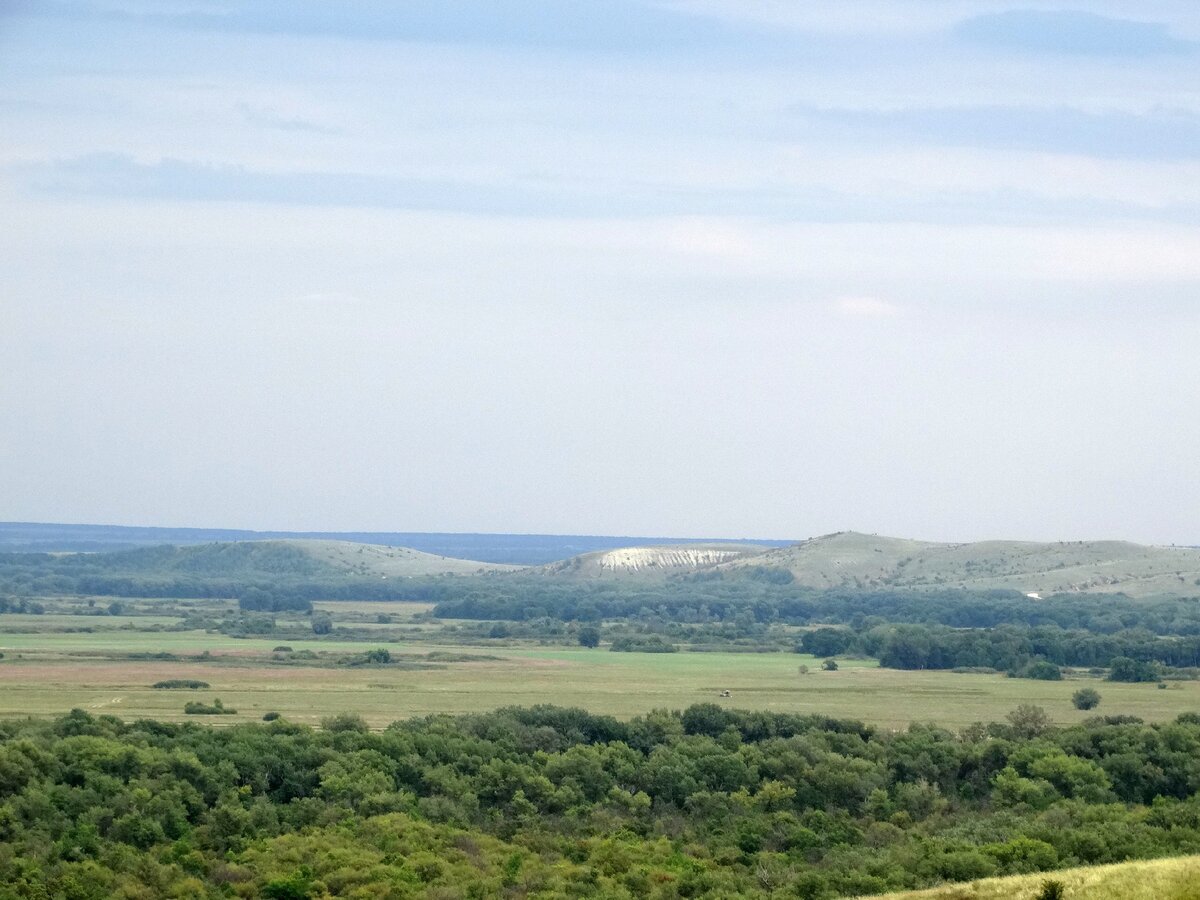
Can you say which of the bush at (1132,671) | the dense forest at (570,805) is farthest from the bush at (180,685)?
the bush at (1132,671)

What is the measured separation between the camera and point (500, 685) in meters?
103

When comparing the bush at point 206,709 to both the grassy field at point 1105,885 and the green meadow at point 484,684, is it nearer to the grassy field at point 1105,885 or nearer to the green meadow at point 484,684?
the green meadow at point 484,684

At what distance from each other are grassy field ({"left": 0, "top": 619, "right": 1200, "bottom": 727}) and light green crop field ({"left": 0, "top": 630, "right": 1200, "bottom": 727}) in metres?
0.11

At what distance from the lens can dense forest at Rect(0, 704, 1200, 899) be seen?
50.2 m

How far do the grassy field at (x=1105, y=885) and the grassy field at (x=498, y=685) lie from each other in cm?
4441

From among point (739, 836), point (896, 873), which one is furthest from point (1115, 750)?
point (896, 873)

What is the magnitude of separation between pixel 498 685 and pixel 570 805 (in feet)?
138

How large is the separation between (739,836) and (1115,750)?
17313 millimetres

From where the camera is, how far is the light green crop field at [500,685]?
88.5 metres

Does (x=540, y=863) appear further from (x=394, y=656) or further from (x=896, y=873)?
(x=394, y=656)

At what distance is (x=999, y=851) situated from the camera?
49.5 meters

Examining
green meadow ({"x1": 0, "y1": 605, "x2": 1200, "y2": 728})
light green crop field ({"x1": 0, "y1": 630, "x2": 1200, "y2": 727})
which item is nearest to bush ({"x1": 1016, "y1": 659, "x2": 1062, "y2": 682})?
green meadow ({"x1": 0, "y1": 605, "x2": 1200, "y2": 728})

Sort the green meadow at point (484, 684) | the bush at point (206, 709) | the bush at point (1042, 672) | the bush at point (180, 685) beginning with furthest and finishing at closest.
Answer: the bush at point (1042, 672) < the bush at point (180, 685) < the green meadow at point (484, 684) < the bush at point (206, 709)

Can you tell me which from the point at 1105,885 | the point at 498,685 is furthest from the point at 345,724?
the point at 1105,885
